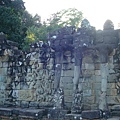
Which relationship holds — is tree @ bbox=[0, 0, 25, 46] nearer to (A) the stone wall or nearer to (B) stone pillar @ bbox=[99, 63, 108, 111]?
(A) the stone wall

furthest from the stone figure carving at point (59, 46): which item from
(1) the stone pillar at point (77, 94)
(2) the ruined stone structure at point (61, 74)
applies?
(1) the stone pillar at point (77, 94)

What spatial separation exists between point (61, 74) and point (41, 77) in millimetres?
1084

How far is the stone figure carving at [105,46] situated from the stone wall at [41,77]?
22 cm

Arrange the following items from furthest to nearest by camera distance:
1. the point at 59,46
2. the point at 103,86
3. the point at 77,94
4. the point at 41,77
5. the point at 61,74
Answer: the point at 41,77 → the point at 61,74 → the point at 59,46 → the point at 77,94 → the point at 103,86

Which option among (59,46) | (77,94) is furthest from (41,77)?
(77,94)

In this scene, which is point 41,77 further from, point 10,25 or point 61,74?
point 10,25

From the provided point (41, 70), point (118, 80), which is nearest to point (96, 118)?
point (118, 80)

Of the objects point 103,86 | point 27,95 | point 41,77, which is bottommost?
point 27,95

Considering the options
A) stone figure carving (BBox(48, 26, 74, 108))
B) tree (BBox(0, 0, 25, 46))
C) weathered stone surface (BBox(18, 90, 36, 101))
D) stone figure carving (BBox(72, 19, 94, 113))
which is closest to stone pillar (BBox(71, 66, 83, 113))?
stone figure carving (BBox(72, 19, 94, 113))

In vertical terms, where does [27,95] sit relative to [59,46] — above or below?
below

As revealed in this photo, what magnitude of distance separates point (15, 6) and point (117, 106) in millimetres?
19058

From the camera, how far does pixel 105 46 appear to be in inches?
315

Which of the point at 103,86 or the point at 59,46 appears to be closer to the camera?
the point at 103,86

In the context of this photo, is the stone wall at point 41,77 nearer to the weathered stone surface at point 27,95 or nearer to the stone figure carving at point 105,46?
the weathered stone surface at point 27,95
